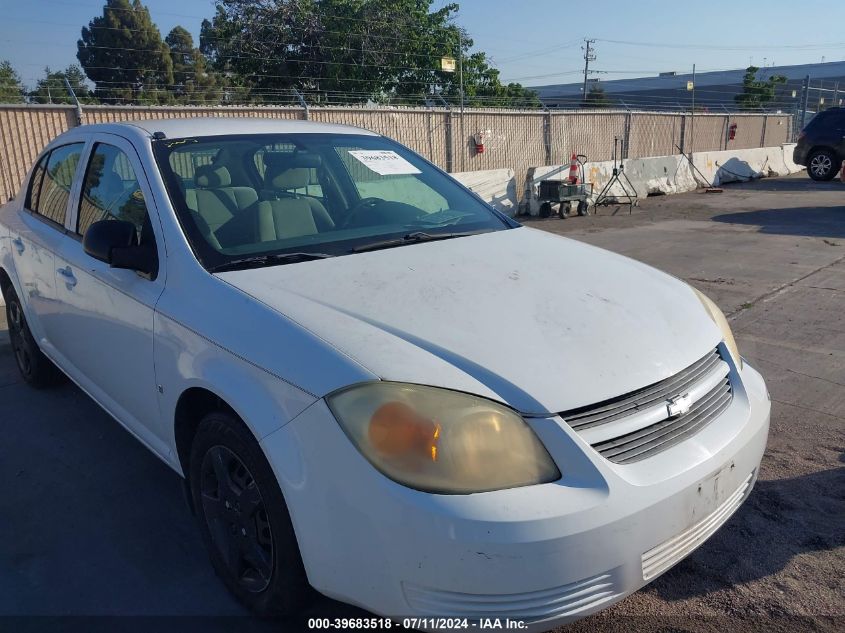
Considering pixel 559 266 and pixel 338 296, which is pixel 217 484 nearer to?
pixel 338 296

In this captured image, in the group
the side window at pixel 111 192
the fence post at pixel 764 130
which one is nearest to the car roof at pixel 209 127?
A: the side window at pixel 111 192

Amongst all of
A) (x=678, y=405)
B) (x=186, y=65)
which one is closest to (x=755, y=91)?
(x=186, y=65)

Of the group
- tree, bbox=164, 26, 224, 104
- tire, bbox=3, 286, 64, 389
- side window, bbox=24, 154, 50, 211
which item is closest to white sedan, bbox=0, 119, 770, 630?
side window, bbox=24, 154, 50, 211

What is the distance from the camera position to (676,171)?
18.4 m

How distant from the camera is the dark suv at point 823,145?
57.9 feet

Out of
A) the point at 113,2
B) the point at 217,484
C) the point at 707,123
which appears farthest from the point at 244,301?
the point at 113,2

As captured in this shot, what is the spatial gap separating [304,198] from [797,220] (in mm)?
11933

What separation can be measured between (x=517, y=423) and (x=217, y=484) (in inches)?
47.7

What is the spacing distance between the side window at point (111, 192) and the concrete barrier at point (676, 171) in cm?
1172

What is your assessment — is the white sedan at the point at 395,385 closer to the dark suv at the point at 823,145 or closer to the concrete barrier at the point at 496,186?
the concrete barrier at the point at 496,186

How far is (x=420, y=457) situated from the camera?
1.88 metres

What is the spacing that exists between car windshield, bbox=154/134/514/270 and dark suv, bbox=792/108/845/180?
57.5ft

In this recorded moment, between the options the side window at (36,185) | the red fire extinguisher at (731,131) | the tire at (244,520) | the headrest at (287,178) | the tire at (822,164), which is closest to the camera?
the tire at (244,520)

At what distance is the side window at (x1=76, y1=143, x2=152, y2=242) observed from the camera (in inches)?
123
